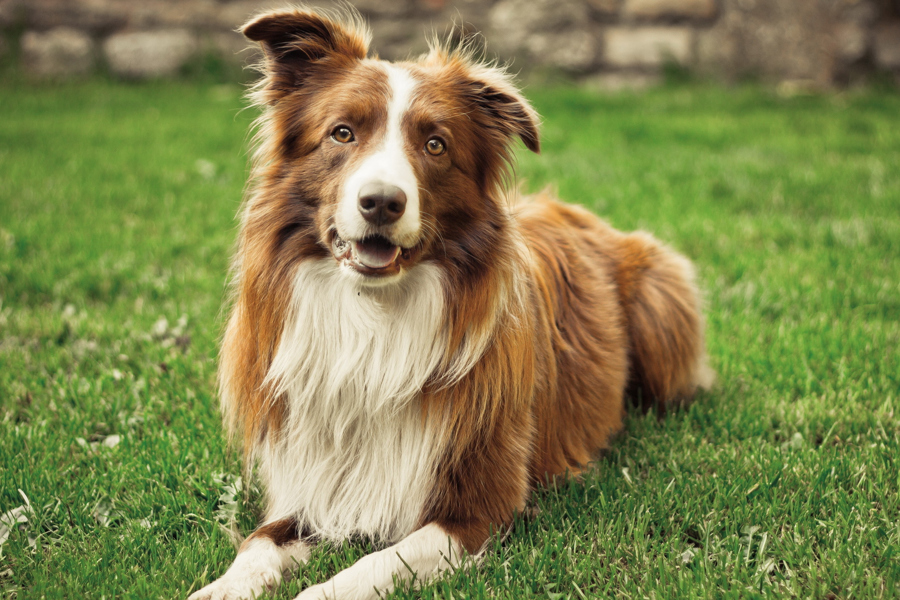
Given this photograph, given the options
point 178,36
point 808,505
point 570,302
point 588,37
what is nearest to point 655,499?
point 808,505

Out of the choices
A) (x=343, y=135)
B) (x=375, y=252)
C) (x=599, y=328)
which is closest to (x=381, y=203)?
(x=375, y=252)

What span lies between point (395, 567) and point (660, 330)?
193cm

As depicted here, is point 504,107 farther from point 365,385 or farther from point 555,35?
point 555,35

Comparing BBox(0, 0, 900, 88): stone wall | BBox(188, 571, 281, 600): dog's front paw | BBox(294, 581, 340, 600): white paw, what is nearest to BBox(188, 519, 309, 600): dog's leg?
BBox(188, 571, 281, 600): dog's front paw

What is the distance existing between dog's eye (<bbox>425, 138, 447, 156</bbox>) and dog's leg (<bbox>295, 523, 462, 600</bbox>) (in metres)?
1.31

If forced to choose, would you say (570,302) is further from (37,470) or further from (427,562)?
(37,470)

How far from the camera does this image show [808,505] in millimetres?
2896

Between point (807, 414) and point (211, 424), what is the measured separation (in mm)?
2719

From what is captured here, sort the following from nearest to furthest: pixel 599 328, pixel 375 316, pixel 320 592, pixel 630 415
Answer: pixel 320 592
pixel 375 316
pixel 599 328
pixel 630 415

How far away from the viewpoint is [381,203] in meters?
2.55

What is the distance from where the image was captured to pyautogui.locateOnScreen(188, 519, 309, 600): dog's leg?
2492 millimetres

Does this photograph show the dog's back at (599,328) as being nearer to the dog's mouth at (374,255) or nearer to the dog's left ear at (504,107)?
the dog's left ear at (504,107)

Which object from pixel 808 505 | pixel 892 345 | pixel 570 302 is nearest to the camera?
pixel 808 505

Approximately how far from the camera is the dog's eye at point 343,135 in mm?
2809
